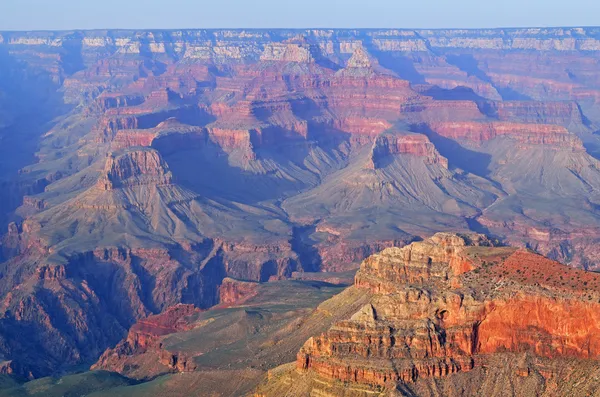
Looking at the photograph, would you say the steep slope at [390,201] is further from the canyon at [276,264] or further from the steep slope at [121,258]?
the steep slope at [121,258]

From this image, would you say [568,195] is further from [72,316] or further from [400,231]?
[72,316]

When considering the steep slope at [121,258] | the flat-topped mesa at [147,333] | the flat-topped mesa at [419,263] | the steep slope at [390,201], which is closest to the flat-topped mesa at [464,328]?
the flat-topped mesa at [419,263]

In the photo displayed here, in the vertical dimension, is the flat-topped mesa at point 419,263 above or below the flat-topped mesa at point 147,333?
above

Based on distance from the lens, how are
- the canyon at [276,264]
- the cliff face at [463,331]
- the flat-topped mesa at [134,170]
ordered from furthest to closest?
the flat-topped mesa at [134,170]
the canyon at [276,264]
the cliff face at [463,331]

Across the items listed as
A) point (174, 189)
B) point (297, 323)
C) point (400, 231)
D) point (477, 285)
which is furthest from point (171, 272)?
point (477, 285)

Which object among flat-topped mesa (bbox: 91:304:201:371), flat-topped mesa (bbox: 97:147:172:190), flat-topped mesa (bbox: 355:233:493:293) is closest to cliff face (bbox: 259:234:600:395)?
flat-topped mesa (bbox: 355:233:493:293)

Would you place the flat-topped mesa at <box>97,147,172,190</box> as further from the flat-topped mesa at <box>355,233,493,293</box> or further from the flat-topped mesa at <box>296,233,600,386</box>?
the flat-topped mesa at <box>296,233,600,386</box>
